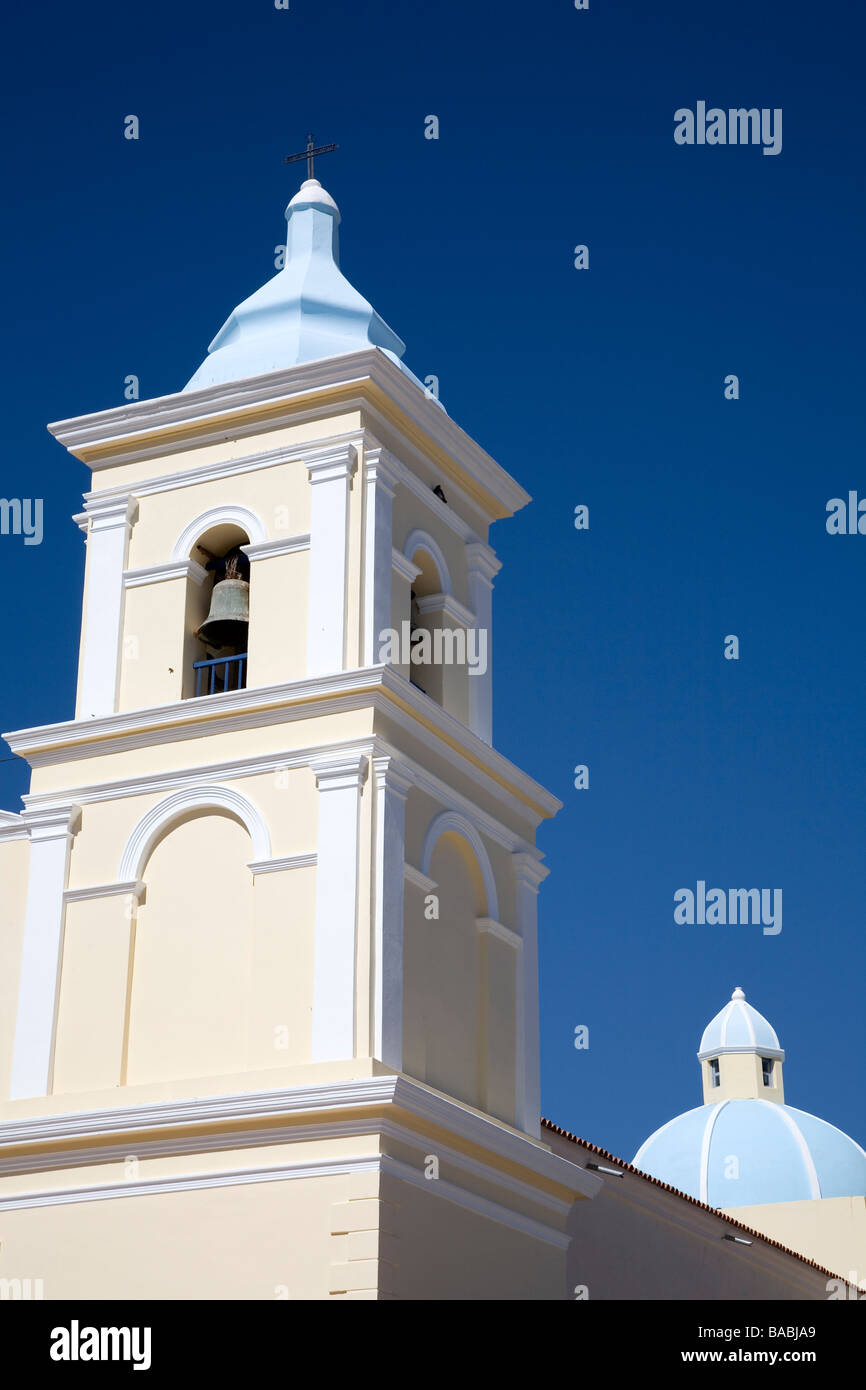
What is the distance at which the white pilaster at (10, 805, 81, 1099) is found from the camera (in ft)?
50.8

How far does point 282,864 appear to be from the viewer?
15.1m

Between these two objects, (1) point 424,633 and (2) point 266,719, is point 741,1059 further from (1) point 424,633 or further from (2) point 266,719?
(2) point 266,719

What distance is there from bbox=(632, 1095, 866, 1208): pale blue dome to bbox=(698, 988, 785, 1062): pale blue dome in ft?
8.23

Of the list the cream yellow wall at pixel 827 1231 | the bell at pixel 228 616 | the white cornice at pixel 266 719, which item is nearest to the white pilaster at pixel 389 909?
the white cornice at pixel 266 719

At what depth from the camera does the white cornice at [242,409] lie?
54.2ft

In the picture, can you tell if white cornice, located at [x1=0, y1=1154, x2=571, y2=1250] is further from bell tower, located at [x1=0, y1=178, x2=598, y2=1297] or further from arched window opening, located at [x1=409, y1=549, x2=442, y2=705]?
arched window opening, located at [x1=409, y1=549, x2=442, y2=705]

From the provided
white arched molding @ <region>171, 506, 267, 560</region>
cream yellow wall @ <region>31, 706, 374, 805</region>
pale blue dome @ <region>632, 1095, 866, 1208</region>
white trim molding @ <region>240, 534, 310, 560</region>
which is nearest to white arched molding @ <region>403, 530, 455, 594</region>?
white trim molding @ <region>240, 534, 310, 560</region>

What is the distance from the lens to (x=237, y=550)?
17.1 metres

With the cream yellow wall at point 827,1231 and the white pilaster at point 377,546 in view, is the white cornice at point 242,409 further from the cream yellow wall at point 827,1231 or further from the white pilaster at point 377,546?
the cream yellow wall at point 827,1231

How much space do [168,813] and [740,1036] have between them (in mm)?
25396

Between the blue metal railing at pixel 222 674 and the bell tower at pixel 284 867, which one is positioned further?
the blue metal railing at pixel 222 674

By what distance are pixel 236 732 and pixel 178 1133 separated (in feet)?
10.4

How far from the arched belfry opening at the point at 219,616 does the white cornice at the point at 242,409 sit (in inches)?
37.7
